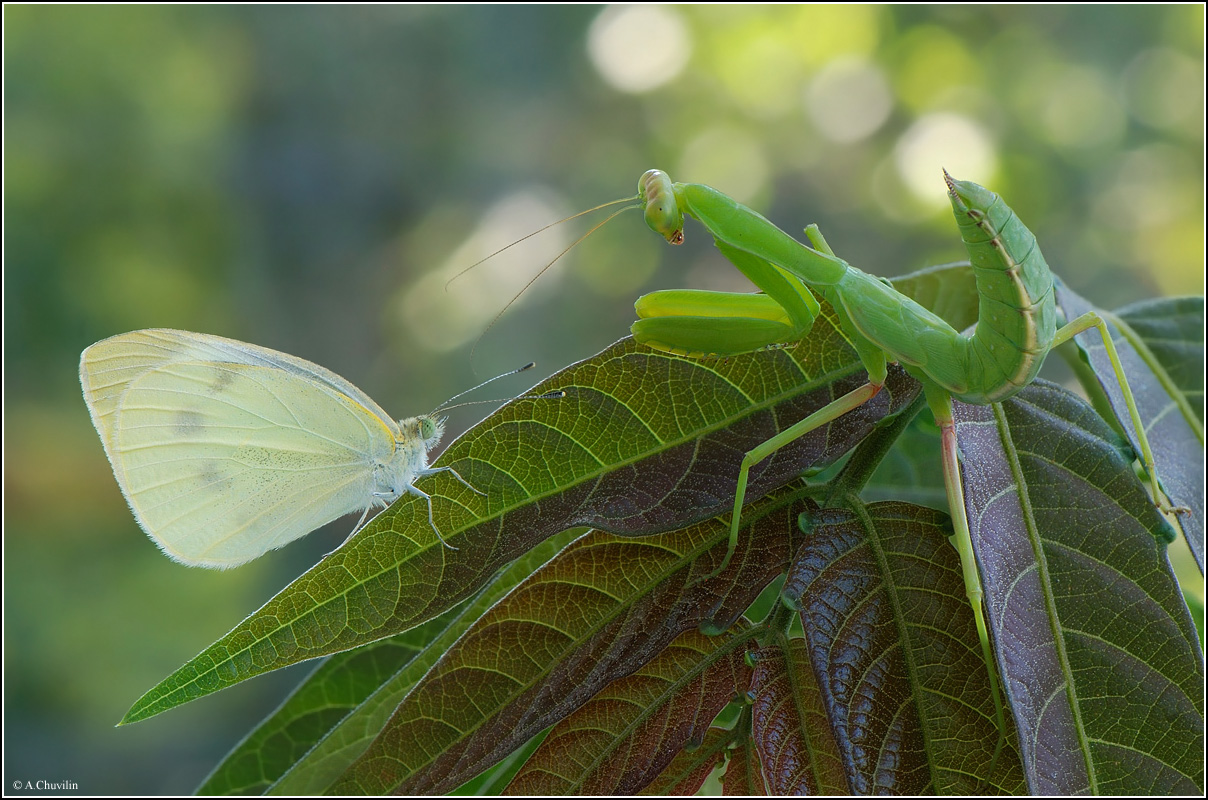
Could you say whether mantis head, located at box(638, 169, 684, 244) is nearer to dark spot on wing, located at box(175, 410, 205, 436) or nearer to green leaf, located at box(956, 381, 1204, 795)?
green leaf, located at box(956, 381, 1204, 795)

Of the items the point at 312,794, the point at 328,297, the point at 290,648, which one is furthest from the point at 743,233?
the point at 328,297

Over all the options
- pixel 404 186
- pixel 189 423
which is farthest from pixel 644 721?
pixel 404 186

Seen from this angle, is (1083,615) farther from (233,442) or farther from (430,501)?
(233,442)

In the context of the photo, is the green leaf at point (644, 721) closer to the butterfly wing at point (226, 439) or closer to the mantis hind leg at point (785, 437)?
the mantis hind leg at point (785, 437)

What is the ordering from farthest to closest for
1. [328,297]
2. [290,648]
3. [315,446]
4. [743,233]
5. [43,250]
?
[328,297]
[43,250]
[315,446]
[743,233]
[290,648]

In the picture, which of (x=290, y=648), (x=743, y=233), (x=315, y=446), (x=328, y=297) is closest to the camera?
(x=290, y=648)

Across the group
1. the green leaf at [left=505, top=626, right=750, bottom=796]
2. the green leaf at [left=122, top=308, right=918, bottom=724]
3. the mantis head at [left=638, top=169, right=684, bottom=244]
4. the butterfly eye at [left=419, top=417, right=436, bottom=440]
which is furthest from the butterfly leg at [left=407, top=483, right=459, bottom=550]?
the butterfly eye at [left=419, top=417, right=436, bottom=440]

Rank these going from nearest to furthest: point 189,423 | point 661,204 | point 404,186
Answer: point 661,204, point 189,423, point 404,186

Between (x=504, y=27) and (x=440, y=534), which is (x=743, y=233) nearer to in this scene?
(x=440, y=534)
